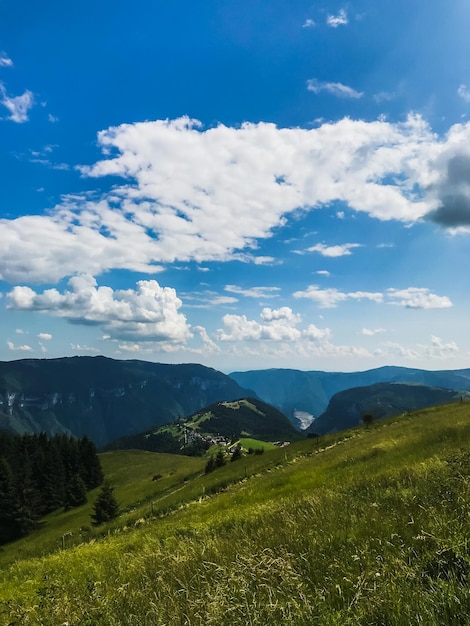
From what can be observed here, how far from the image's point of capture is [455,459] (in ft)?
38.3

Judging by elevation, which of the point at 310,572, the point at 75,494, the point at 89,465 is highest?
the point at 310,572

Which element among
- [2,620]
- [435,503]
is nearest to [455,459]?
[435,503]

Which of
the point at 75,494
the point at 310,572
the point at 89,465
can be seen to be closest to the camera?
the point at 310,572

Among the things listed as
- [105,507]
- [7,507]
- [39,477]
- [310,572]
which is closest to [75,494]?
[39,477]

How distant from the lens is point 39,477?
343ft

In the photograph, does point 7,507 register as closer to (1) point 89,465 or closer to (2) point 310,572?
(1) point 89,465

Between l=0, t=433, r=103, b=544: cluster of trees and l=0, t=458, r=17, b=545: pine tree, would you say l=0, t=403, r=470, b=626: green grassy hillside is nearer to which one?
l=0, t=458, r=17, b=545: pine tree

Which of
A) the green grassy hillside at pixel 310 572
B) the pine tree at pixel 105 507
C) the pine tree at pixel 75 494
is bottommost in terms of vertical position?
the pine tree at pixel 75 494

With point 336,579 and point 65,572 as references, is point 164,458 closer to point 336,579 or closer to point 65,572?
point 65,572

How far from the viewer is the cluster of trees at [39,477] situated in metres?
84.0

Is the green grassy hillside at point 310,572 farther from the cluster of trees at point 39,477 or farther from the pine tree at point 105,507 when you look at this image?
the cluster of trees at point 39,477

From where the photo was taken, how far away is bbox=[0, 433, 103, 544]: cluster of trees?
8400cm

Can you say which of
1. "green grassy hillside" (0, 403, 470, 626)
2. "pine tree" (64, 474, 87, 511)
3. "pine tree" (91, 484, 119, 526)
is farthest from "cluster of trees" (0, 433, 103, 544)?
"green grassy hillside" (0, 403, 470, 626)

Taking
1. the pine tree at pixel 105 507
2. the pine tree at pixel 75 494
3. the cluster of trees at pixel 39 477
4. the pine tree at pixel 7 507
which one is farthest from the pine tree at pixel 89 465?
the pine tree at pixel 105 507
